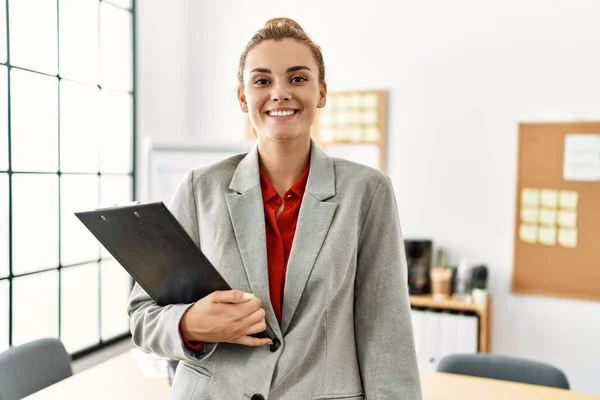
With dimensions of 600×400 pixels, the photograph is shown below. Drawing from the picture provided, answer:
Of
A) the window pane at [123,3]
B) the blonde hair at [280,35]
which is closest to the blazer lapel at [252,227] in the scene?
the blonde hair at [280,35]

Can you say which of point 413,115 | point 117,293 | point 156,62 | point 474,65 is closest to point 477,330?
point 413,115

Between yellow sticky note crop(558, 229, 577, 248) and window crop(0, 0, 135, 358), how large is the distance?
111 inches

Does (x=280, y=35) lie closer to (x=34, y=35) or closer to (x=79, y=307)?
(x=34, y=35)

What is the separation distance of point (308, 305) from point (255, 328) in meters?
0.11

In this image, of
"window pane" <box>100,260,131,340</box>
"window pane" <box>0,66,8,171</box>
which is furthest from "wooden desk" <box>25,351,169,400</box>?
"window pane" <box>100,260,131,340</box>

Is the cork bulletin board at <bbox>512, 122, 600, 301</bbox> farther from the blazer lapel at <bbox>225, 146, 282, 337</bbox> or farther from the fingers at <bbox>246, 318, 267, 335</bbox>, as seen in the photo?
the fingers at <bbox>246, 318, 267, 335</bbox>

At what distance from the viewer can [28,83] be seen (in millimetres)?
2832

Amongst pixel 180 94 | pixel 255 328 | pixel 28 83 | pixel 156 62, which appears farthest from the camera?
pixel 180 94

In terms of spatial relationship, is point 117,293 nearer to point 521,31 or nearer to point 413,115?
point 413,115

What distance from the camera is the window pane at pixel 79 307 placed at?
10.4 ft

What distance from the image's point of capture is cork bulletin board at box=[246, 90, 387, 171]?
12.1ft

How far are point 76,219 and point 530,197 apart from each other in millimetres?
2806

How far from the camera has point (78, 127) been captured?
3201 millimetres

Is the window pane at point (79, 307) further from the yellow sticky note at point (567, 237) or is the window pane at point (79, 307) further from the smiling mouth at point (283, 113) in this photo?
the yellow sticky note at point (567, 237)
